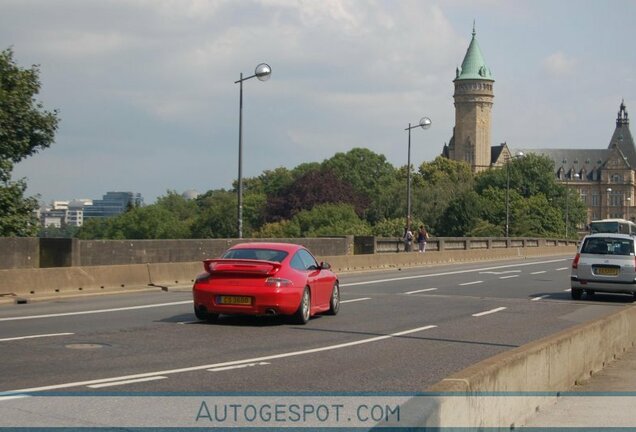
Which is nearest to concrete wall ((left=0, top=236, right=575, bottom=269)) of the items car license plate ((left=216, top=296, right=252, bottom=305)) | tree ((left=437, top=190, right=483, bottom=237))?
car license plate ((left=216, top=296, right=252, bottom=305))

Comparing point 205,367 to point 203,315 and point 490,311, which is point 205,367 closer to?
point 203,315

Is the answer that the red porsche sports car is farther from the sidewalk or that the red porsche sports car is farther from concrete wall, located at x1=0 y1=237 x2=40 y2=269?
concrete wall, located at x1=0 y1=237 x2=40 y2=269

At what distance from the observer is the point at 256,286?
16.6 m

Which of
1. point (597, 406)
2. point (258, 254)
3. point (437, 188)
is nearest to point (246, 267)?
point (258, 254)

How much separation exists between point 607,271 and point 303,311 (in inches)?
437

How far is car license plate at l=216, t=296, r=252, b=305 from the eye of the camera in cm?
1650

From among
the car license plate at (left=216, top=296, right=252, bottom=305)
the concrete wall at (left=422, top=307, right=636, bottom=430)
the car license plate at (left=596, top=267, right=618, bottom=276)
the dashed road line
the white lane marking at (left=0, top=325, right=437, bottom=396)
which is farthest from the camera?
the car license plate at (left=596, top=267, right=618, bottom=276)

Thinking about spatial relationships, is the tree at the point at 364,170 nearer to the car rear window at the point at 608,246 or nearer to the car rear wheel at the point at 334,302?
the car rear window at the point at 608,246

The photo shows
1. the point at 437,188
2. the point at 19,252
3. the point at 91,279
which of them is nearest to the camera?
the point at 91,279

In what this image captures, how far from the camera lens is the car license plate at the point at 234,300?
1650cm

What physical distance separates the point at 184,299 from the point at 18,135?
1882 cm

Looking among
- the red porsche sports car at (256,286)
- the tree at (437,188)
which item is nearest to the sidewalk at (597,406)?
the red porsche sports car at (256,286)

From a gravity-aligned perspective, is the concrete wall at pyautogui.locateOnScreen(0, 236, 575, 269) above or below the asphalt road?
above

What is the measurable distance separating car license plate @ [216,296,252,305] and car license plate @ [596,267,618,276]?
1211cm
